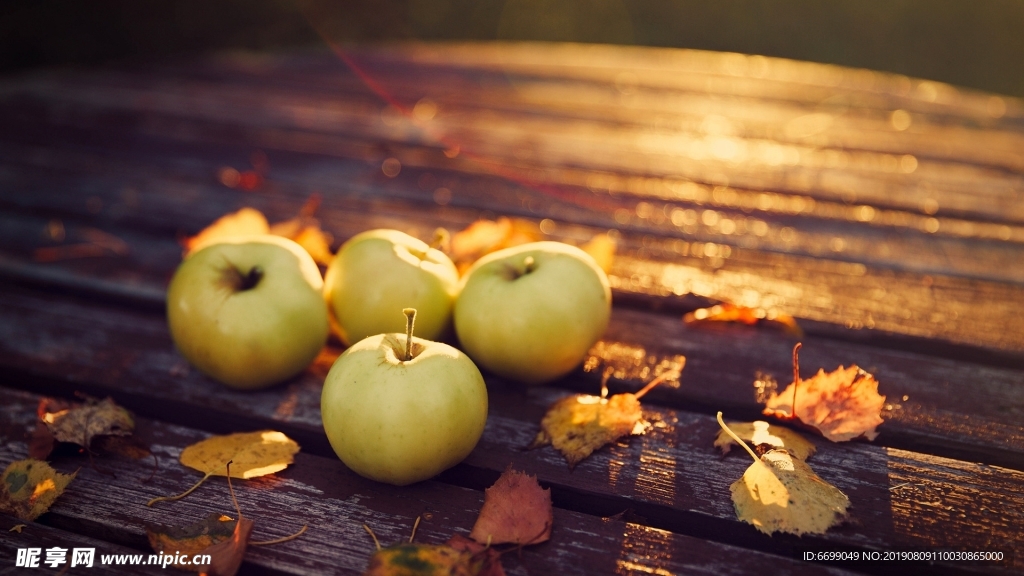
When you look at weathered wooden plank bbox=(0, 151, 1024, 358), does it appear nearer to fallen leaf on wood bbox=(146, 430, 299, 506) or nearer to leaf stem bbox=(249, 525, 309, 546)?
fallen leaf on wood bbox=(146, 430, 299, 506)

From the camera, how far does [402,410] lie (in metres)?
0.98

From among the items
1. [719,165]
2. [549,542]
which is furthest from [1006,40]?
[549,542]

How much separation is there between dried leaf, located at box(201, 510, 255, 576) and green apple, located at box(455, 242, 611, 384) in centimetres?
46

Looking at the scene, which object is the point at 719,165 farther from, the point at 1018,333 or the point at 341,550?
the point at 341,550

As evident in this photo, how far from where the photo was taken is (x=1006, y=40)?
5410 mm

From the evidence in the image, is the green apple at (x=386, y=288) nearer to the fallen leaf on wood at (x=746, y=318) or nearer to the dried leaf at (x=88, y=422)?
the dried leaf at (x=88, y=422)

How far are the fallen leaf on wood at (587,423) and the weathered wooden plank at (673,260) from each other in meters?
0.43

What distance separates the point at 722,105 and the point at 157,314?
7.19 feet

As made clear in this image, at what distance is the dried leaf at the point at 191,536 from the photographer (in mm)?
931

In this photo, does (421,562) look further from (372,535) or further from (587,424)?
(587,424)

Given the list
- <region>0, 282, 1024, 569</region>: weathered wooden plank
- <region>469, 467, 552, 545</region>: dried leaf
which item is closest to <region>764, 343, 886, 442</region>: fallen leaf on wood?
<region>0, 282, 1024, 569</region>: weathered wooden plank

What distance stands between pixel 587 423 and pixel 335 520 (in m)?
0.42

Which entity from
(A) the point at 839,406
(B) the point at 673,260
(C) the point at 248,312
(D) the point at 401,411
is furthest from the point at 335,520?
(B) the point at 673,260

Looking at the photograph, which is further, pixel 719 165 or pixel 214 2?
pixel 214 2
